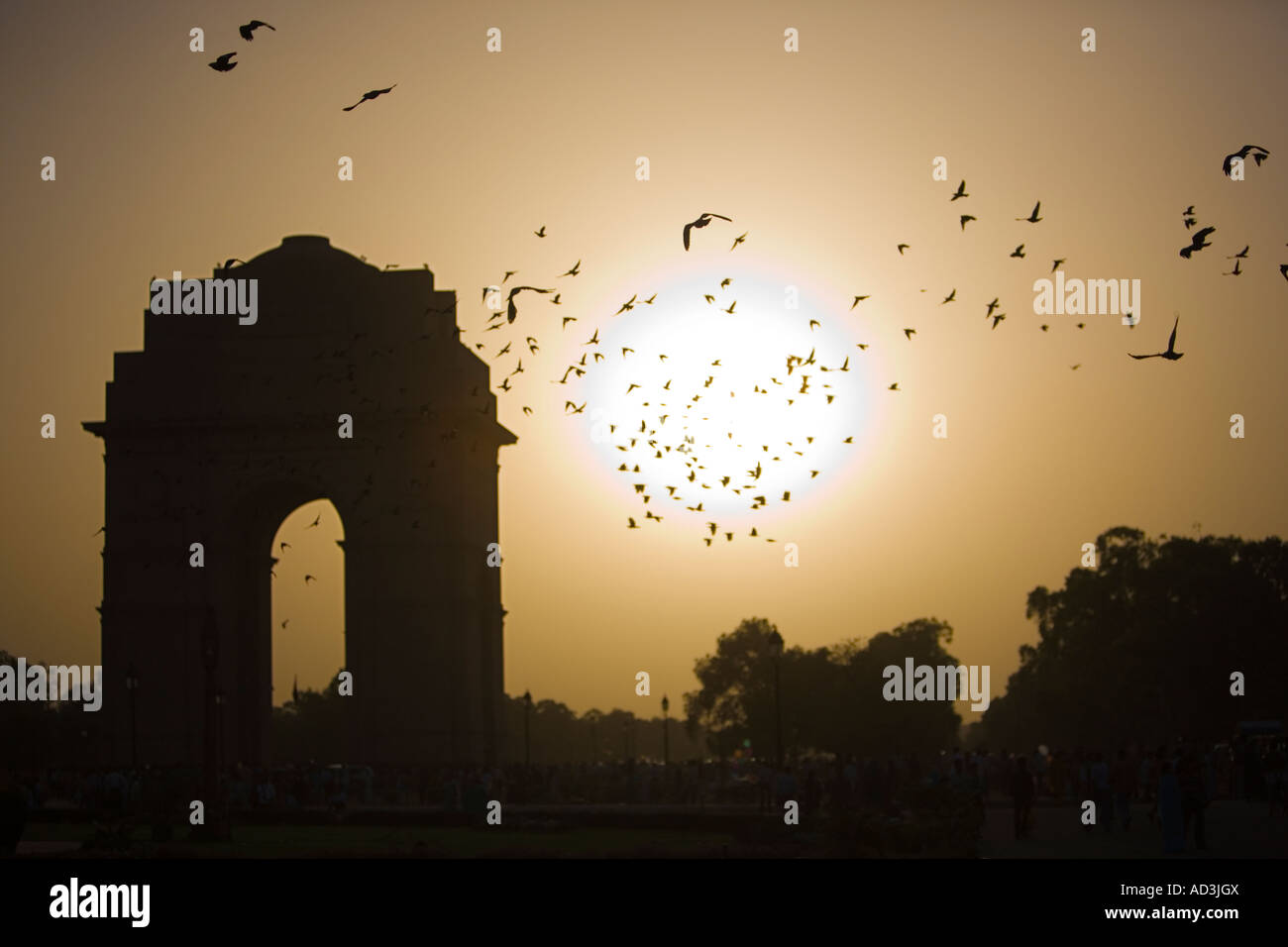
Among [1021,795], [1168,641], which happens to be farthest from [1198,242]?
[1168,641]

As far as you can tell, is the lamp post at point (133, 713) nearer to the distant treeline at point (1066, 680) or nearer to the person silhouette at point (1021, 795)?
the distant treeline at point (1066, 680)

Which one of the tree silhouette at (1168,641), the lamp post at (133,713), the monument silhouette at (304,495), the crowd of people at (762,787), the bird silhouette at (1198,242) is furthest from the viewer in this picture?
the tree silhouette at (1168,641)

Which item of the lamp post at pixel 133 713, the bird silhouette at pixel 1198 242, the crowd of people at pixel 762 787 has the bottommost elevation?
the crowd of people at pixel 762 787

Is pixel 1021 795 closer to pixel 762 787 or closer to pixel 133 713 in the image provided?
pixel 762 787

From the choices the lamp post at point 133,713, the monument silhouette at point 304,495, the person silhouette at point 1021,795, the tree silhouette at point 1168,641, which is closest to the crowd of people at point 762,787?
the person silhouette at point 1021,795
